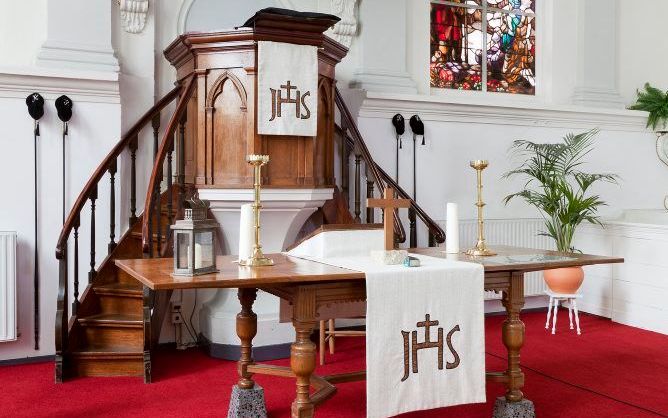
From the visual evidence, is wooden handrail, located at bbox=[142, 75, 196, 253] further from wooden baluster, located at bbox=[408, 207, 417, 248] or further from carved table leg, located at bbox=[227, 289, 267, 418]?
wooden baluster, located at bbox=[408, 207, 417, 248]

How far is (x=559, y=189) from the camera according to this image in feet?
21.3

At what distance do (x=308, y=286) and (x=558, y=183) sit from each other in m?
4.34

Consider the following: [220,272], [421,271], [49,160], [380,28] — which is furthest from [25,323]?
[380,28]

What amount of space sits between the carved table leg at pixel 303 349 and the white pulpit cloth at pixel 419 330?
253mm

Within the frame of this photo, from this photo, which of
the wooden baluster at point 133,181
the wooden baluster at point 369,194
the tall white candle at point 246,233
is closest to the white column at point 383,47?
the wooden baluster at point 369,194

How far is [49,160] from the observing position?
5230 mm

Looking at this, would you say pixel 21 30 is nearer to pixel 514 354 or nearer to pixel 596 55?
pixel 514 354

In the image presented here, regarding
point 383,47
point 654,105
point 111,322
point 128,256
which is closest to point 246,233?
point 111,322

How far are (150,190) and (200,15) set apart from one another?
2.07 metres

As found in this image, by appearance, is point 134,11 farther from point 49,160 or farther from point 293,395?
point 293,395

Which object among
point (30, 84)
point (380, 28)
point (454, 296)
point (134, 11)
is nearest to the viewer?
point (454, 296)

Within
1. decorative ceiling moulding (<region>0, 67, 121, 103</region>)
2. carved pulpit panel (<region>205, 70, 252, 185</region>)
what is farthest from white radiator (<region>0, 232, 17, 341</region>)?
carved pulpit panel (<region>205, 70, 252, 185</region>)

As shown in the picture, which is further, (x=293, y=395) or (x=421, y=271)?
(x=293, y=395)

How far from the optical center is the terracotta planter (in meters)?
6.23
